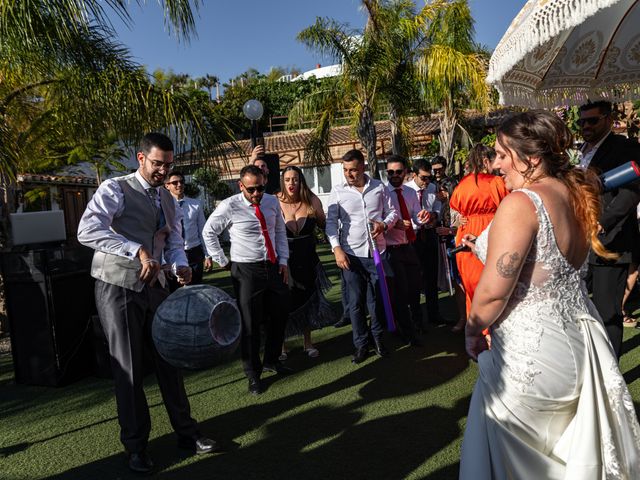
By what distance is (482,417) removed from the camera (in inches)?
90.9

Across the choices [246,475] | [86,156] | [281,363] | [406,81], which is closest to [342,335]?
[281,363]

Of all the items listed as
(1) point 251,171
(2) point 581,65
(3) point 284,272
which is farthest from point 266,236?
(2) point 581,65

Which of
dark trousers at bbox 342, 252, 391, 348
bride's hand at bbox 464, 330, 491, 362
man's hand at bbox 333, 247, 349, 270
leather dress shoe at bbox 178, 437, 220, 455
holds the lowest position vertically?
leather dress shoe at bbox 178, 437, 220, 455

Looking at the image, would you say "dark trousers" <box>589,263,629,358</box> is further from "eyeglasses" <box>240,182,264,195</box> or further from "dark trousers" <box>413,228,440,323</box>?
"dark trousers" <box>413,228,440,323</box>

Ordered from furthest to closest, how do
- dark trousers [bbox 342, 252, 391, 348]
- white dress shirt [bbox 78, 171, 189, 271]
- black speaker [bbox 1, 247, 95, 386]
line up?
1. dark trousers [bbox 342, 252, 391, 348]
2. black speaker [bbox 1, 247, 95, 386]
3. white dress shirt [bbox 78, 171, 189, 271]

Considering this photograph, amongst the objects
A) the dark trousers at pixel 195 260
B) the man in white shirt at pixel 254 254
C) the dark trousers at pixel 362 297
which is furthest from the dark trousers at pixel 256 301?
the dark trousers at pixel 195 260

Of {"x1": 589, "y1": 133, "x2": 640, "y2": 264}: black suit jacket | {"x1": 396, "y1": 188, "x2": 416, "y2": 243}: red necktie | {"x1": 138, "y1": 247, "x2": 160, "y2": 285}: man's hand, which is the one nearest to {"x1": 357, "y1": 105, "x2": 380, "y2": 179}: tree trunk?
{"x1": 396, "y1": 188, "x2": 416, "y2": 243}: red necktie

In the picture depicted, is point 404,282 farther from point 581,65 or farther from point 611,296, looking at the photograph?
point 581,65

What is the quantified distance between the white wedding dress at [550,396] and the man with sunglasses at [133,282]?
85.2 inches

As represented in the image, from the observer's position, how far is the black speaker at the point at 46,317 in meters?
5.40

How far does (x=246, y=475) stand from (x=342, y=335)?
136 inches

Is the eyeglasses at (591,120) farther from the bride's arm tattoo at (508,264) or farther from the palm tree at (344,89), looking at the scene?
the palm tree at (344,89)

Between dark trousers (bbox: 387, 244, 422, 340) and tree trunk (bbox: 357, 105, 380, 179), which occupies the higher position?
tree trunk (bbox: 357, 105, 380, 179)

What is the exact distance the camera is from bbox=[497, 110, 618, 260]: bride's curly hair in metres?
2.27
